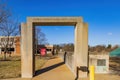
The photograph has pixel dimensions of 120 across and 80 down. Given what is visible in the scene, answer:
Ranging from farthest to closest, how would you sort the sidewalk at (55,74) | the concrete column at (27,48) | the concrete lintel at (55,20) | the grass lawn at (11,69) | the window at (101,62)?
1. the window at (101,62)
2. the grass lawn at (11,69)
3. the concrete lintel at (55,20)
4. the concrete column at (27,48)
5. the sidewalk at (55,74)

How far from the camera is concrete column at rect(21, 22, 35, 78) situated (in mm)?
12809

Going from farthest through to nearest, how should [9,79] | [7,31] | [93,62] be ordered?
[7,31] < [93,62] < [9,79]

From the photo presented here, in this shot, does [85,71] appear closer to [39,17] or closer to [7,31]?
[39,17]

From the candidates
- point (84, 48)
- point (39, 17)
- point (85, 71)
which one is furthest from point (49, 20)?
point (85, 71)

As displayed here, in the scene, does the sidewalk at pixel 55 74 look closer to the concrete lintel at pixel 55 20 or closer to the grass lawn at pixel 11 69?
the grass lawn at pixel 11 69

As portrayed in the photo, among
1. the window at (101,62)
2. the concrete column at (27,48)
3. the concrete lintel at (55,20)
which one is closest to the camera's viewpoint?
the concrete column at (27,48)

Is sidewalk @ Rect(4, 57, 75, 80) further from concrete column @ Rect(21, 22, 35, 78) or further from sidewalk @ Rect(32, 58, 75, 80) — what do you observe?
concrete column @ Rect(21, 22, 35, 78)

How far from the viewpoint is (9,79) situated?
37.1ft

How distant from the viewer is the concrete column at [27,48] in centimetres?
1281

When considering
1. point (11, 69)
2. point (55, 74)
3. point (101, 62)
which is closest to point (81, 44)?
point (101, 62)

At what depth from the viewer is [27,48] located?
42.2ft

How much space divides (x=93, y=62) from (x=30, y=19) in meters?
5.95

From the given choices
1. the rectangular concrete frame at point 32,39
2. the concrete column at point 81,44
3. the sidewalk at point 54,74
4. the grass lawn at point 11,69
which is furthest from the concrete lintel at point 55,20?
the grass lawn at point 11,69

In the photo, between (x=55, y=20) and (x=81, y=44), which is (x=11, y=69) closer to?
(x=55, y=20)
